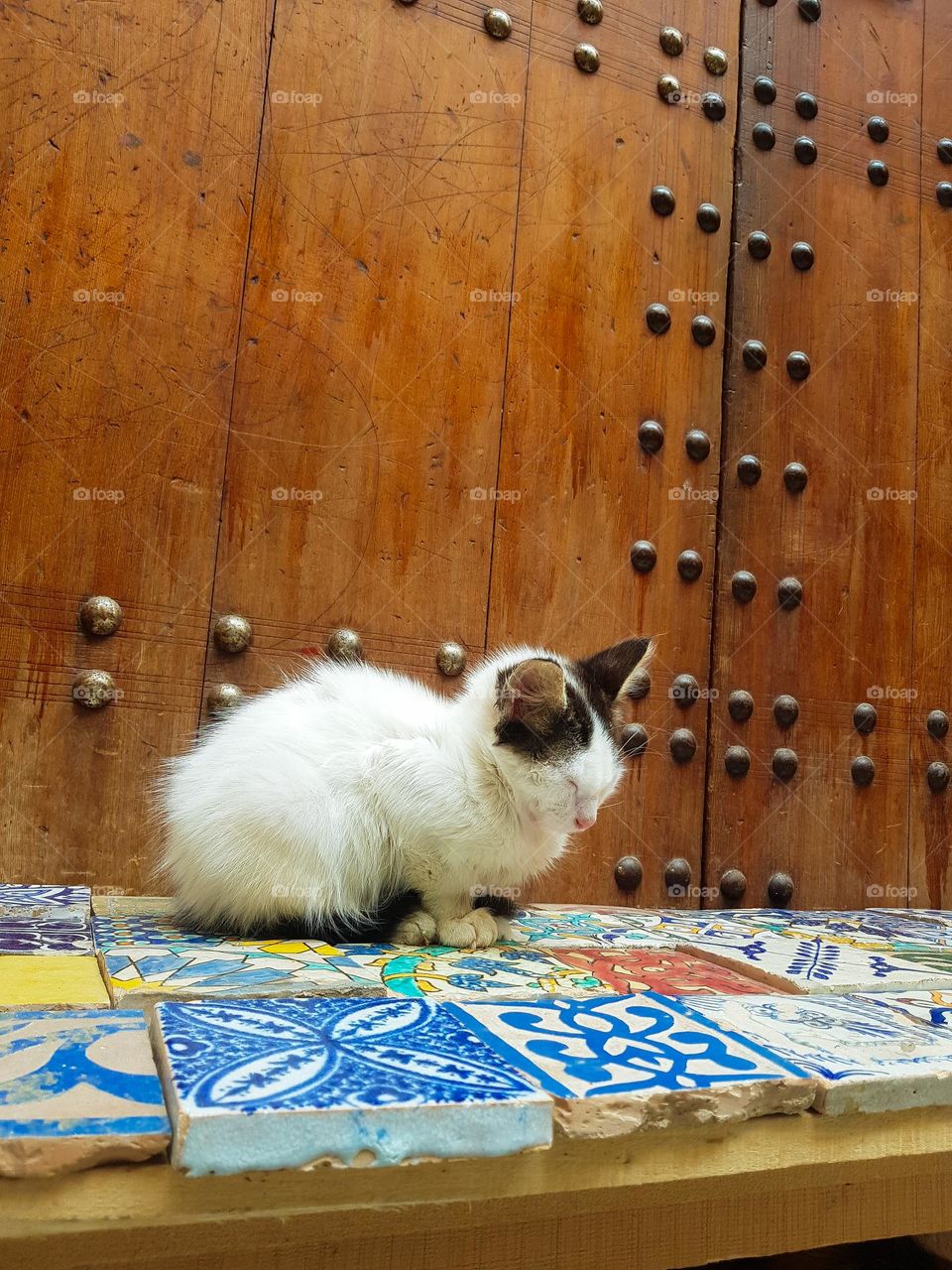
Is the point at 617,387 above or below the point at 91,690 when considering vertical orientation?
above

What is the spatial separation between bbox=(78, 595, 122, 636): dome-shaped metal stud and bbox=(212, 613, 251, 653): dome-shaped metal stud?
19 cm

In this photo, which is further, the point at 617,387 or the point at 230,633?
the point at 617,387

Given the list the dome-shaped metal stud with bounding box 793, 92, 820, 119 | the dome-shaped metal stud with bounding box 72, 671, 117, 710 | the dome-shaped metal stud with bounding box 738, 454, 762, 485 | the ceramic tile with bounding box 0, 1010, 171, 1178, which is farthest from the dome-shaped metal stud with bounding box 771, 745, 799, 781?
the ceramic tile with bounding box 0, 1010, 171, 1178

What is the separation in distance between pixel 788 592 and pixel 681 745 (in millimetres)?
475

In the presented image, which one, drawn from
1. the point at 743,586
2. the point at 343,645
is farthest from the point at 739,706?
the point at 343,645

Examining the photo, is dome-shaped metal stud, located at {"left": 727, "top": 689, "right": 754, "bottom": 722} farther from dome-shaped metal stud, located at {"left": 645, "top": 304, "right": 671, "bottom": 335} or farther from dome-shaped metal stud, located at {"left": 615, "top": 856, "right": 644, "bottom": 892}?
dome-shaped metal stud, located at {"left": 645, "top": 304, "right": 671, "bottom": 335}

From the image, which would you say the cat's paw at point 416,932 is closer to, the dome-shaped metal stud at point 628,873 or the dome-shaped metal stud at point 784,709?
the dome-shaped metal stud at point 628,873

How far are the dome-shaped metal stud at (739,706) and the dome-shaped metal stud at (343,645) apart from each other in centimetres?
90

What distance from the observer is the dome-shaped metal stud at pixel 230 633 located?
1881 millimetres

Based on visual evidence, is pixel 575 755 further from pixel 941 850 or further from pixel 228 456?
pixel 941 850

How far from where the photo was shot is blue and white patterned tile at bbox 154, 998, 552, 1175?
27.1 inches

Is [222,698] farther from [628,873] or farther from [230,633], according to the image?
[628,873]

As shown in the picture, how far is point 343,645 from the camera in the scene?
6.45ft

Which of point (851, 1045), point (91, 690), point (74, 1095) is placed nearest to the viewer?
point (74, 1095)
